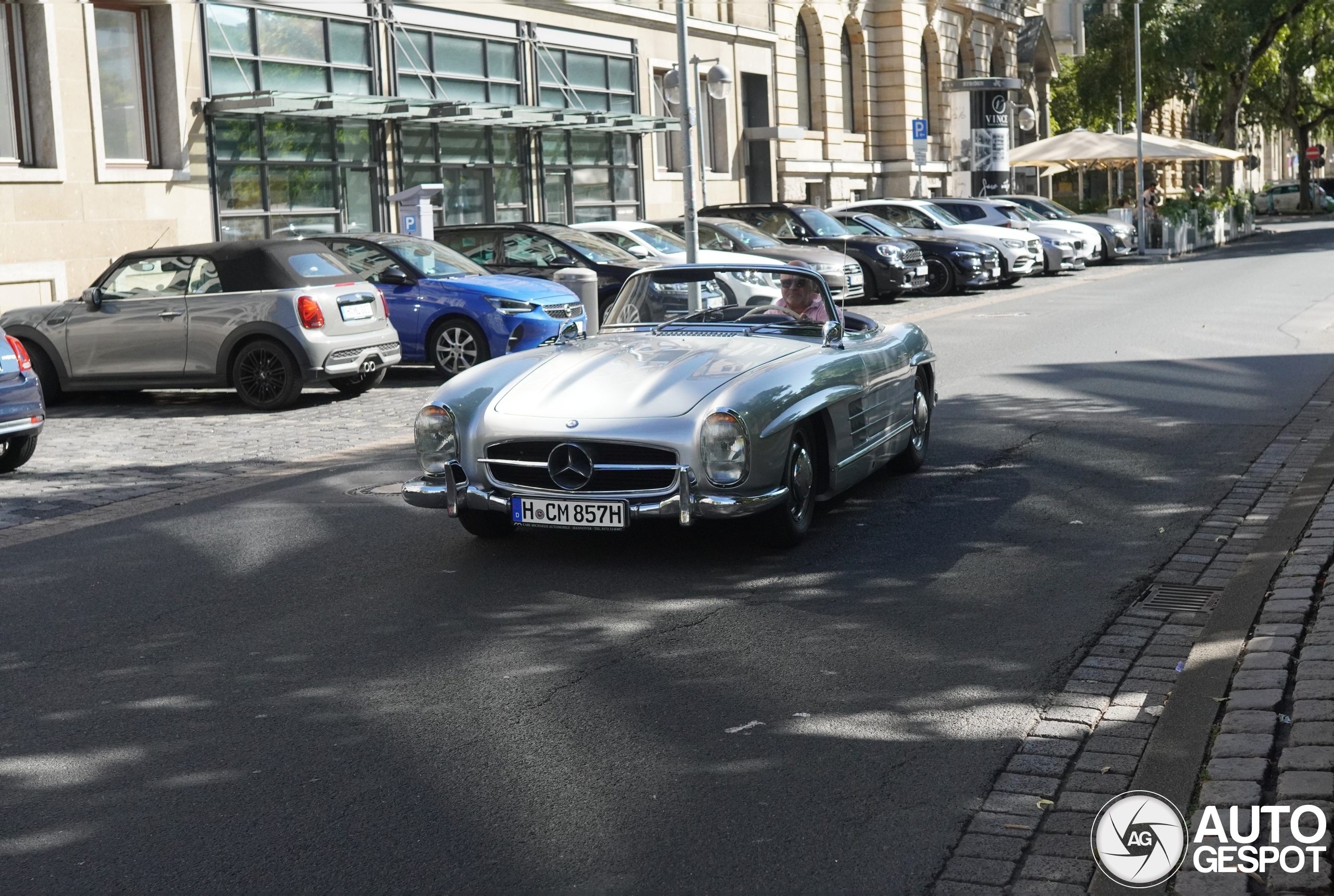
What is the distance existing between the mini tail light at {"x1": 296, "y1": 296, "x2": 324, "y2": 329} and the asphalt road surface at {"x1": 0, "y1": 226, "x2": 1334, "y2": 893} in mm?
4137

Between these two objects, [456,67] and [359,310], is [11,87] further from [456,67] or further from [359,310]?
[456,67]

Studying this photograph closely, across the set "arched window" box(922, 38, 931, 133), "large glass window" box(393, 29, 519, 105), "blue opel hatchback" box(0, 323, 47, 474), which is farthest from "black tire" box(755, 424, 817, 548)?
"arched window" box(922, 38, 931, 133)

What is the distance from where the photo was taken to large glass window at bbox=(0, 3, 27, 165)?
21.2 m

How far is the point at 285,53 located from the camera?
25.8 metres

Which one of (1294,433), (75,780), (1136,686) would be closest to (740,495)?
(1136,686)

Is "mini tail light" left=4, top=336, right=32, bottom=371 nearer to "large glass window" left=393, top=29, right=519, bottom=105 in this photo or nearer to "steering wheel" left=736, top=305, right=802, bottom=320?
"steering wheel" left=736, top=305, right=802, bottom=320

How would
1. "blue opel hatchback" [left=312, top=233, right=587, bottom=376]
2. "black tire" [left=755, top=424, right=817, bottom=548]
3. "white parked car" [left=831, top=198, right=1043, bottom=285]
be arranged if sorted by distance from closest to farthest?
"black tire" [left=755, top=424, right=817, bottom=548], "blue opel hatchback" [left=312, top=233, right=587, bottom=376], "white parked car" [left=831, top=198, right=1043, bottom=285]

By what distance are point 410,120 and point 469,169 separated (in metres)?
2.42

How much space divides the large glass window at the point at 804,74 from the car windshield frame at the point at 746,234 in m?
18.8

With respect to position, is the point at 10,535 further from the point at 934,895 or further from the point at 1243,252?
the point at 1243,252

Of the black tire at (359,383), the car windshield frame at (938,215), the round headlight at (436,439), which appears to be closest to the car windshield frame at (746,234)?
the car windshield frame at (938,215)

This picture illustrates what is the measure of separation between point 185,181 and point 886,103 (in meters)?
28.1

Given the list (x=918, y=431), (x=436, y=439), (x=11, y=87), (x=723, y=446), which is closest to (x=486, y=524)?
(x=436, y=439)

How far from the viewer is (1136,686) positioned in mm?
5480
